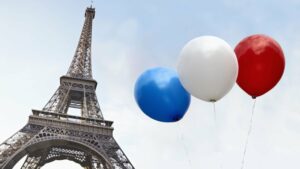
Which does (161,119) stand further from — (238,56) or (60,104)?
(60,104)

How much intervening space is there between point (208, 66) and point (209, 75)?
21cm

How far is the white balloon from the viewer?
9.34 metres

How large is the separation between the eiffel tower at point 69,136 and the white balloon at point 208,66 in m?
23.0

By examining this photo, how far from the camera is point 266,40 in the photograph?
32.2 feet

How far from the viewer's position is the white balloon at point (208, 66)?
934cm

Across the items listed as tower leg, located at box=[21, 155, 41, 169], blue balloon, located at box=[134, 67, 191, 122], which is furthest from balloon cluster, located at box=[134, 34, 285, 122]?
tower leg, located at box=[21, 155, 41, 169]

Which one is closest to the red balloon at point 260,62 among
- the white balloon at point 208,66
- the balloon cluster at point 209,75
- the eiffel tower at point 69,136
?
the balloon cluster at point 209,75

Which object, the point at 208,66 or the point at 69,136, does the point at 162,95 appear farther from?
the point at 69,136

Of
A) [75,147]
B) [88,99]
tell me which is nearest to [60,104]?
[88,99]

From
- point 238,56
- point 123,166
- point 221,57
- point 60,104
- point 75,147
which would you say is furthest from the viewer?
point 60,104

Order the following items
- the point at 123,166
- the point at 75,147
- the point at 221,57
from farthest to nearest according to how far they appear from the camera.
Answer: the point at 75,147 → the point at 123,166 → the point at 221,57

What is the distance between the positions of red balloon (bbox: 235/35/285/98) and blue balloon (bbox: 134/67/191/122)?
1.46 metres

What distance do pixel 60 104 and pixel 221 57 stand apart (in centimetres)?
3062

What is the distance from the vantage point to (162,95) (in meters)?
10.1
